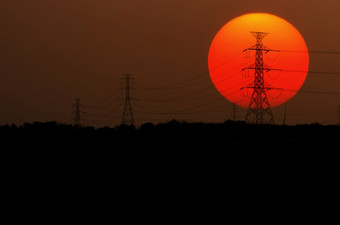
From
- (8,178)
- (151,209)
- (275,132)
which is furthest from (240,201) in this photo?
(275,132)

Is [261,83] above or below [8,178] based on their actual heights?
above

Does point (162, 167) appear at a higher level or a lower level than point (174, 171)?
higher

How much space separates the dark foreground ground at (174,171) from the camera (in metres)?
19.7

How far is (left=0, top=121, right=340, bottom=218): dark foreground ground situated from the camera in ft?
64.5

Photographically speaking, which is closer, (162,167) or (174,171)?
(174,171)

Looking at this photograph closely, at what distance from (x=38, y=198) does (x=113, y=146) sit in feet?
20.6

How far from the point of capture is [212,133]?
1240 inches

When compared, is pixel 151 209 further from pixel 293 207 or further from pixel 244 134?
pixel 244 134

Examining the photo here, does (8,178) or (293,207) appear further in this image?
(8,178)

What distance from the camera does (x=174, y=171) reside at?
21.8 metres

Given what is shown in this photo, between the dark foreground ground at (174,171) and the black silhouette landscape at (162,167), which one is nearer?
the dark foreground ground at (174,171)

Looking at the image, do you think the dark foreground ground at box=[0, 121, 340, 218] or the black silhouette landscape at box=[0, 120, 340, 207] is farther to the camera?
the black silhouette landscape at box=[0, 120, 340, 207]

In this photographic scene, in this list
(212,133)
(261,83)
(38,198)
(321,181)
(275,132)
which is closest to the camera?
(38,198)

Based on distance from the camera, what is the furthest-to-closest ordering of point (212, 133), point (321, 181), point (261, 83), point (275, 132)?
point (261, 83)
point (275, 132)
point (212, 133)
point (321, 181)
